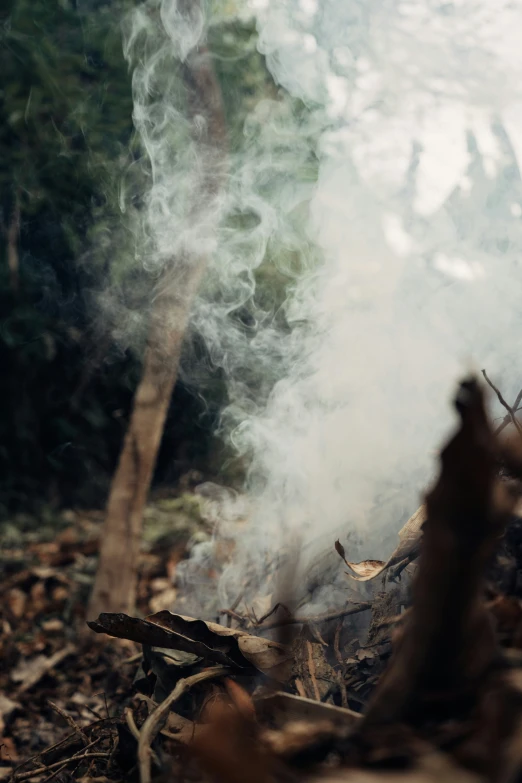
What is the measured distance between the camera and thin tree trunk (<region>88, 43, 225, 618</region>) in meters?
3.94

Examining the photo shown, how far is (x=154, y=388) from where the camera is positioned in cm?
413

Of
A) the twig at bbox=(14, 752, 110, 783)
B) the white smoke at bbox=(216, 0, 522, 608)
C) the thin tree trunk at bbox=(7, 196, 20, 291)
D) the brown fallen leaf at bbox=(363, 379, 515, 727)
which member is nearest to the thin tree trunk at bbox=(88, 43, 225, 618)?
the white smoke at bbox=(216, 0, 522, 608)

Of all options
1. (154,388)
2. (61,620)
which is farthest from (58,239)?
(61,620)

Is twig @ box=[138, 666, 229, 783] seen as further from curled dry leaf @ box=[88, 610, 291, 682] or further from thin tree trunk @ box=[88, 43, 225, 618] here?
thin tree trunk @ box=[88, 43, 225, 618]

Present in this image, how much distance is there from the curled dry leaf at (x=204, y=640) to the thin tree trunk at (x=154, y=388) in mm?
2558

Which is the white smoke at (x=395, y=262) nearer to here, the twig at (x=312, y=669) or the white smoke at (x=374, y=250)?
the white smoke at (x=374, y=250)

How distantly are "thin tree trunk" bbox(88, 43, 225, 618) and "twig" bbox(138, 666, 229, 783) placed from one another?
2673mm

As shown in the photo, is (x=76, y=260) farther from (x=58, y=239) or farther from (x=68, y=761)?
(x=68, y=761)

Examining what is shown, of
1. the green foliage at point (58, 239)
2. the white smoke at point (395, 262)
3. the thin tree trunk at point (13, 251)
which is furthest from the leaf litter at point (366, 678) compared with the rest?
the thin tree trunk at point (13, 251)

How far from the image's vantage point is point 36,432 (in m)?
5.71

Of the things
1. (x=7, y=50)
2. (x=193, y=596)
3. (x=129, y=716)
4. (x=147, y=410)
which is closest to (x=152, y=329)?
(x=147, y=410)

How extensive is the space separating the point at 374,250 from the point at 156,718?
95.3 inches

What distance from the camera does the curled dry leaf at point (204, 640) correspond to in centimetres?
155

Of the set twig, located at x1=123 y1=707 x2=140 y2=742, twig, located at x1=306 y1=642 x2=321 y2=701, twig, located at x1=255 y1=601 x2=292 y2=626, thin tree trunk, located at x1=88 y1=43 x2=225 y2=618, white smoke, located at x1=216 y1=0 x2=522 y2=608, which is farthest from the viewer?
thin tree trunk, located at x1=88 y1=43 x2=225 y2=618
